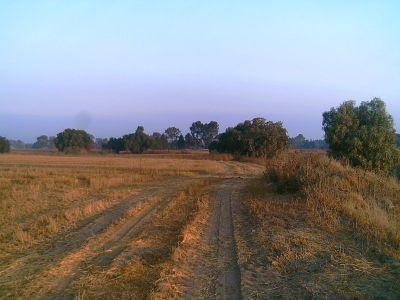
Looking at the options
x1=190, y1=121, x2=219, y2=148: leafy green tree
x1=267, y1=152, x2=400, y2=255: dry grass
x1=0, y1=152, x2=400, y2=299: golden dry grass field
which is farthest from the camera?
x1=190, y1=121, x2=219, y2=148: leafy green tree

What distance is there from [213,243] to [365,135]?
62.6 feet

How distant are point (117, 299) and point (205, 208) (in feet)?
30.3

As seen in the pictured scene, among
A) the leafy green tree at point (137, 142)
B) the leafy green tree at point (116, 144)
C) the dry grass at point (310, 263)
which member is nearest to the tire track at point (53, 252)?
the dry grass at point (310, 263)

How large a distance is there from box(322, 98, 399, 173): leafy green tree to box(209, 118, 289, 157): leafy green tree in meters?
30.1

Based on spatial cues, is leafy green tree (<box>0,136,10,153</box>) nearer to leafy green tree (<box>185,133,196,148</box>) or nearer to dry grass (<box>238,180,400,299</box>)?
leafy green tree (<box>185,133,196,148</box>)

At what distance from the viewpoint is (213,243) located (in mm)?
10766

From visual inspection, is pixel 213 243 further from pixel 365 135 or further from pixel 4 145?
pixel 4 145

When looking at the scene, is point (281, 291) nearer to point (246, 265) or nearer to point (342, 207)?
point (246, 265)

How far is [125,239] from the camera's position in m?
11.1

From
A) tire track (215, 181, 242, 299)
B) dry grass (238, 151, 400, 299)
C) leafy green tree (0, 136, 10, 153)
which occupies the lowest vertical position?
tire track (215, 181, 242, 299)

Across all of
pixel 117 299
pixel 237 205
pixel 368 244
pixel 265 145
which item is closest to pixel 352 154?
pixel 237 205

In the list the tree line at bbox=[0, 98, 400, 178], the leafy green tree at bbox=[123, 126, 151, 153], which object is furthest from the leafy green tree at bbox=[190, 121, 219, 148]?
the leafy green tree at bbox=[123, 126, 151, 153]

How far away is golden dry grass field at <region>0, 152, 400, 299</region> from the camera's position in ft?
24.6

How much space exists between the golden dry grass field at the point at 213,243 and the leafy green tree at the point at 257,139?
Answer: 4282cm
